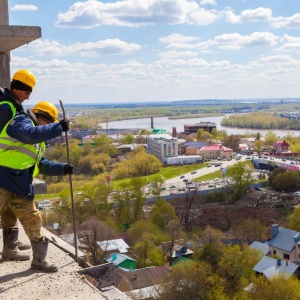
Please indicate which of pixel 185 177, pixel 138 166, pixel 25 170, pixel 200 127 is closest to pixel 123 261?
pixel 25 170

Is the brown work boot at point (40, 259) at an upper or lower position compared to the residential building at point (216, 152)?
upper

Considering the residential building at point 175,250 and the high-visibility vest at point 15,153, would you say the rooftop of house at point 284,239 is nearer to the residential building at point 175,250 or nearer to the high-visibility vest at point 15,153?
the residential building at point 175,250

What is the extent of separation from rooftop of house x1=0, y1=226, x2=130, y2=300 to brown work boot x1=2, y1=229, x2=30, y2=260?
1.3 inches

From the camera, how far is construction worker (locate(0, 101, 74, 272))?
2633mm

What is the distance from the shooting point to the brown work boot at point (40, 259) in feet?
9.70

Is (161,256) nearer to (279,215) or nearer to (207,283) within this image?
(207,283)

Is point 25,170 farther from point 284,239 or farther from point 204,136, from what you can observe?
point 204,136

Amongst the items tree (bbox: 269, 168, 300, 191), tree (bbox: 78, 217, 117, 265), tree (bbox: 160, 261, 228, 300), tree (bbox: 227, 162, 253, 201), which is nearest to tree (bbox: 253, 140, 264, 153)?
tree (bbox: 269, 168, 300, 191)

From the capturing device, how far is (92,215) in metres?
23.6

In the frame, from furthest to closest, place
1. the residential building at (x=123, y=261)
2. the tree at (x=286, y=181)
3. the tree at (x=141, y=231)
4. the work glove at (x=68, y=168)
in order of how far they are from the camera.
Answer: the tree at (x=286, y=181), the tree at (x=141, y=231), the residential building at (x=123, y=261), the work glove at (x=68, y=168)

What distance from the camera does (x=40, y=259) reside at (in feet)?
9.77

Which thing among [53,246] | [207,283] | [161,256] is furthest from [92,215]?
[53,246]

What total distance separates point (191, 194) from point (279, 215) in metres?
5.87

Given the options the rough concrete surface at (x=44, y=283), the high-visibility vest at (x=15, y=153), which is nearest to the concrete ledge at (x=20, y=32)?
the high-visibility vest at (x=15, y=153)
